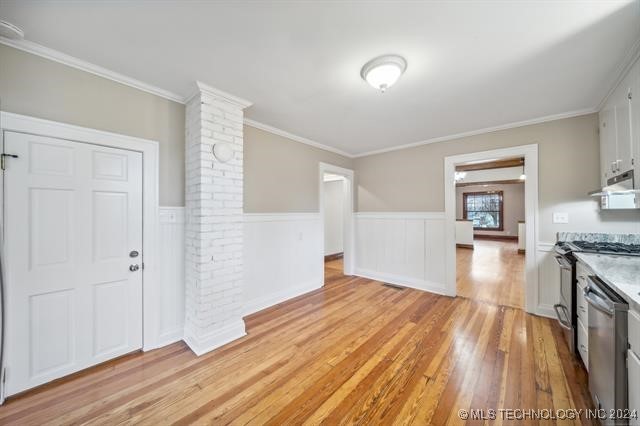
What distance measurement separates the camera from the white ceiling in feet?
4.86

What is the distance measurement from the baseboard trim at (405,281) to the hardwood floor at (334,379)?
991mm

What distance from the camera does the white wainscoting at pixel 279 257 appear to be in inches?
128

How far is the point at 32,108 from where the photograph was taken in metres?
1.81

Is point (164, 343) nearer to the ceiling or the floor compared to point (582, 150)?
nearer to the floor

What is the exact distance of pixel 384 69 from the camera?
1941 millimetres

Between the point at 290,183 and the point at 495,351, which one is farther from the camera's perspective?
the point at 290,183

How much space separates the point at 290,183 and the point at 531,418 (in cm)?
347

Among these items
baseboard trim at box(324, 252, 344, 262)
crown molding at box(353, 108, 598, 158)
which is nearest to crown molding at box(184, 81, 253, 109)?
crown molding at box(353, 108, 598, 158)

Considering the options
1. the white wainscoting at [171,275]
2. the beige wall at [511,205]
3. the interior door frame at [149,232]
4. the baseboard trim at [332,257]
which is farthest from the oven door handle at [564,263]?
the beige wall at [511,205]

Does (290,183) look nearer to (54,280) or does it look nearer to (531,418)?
(54,280)

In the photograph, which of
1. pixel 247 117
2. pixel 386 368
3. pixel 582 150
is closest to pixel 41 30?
pixel 247 117

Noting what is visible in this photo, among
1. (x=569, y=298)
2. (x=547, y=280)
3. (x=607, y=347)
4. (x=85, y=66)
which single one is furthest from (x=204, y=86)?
(x=547, y=280)

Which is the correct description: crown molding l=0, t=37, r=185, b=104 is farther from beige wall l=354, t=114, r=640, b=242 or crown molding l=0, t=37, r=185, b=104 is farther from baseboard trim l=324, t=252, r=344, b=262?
baseboard trim l=324, t=252, r=344, b=262

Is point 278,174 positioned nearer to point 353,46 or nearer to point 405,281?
point 353,46
